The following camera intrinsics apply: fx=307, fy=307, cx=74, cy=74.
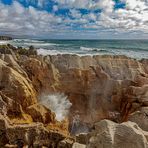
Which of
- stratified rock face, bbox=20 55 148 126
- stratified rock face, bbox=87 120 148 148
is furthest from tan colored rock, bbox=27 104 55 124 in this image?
stratified rock face, bbox=87 120 148 148

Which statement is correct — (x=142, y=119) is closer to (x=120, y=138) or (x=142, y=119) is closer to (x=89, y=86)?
(x=120, y=138)

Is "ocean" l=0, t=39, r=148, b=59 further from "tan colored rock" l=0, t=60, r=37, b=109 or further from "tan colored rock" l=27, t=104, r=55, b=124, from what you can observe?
"tan colored rock" l=27, t=104, r=55, b=124

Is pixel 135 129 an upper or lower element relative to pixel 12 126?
upper

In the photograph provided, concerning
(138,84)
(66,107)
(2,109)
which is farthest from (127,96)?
(2,109)

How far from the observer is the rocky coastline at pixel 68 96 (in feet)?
22.2

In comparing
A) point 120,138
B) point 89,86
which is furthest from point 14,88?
point 120,138

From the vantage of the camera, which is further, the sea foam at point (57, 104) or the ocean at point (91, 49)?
A: the ocean at point (91, 49)

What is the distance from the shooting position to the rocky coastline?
6.75m

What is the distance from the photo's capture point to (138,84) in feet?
37.8

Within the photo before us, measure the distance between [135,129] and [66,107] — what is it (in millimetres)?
7104

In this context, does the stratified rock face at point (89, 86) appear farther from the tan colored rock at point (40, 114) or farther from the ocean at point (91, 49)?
the ocean at point (91, 49)

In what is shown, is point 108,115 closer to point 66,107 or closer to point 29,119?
point 66,107

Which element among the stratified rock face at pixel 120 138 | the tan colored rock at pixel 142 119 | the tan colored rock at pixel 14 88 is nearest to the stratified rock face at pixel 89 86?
the tan colored rock at pixel 14 88

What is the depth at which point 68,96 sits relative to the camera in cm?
1202
